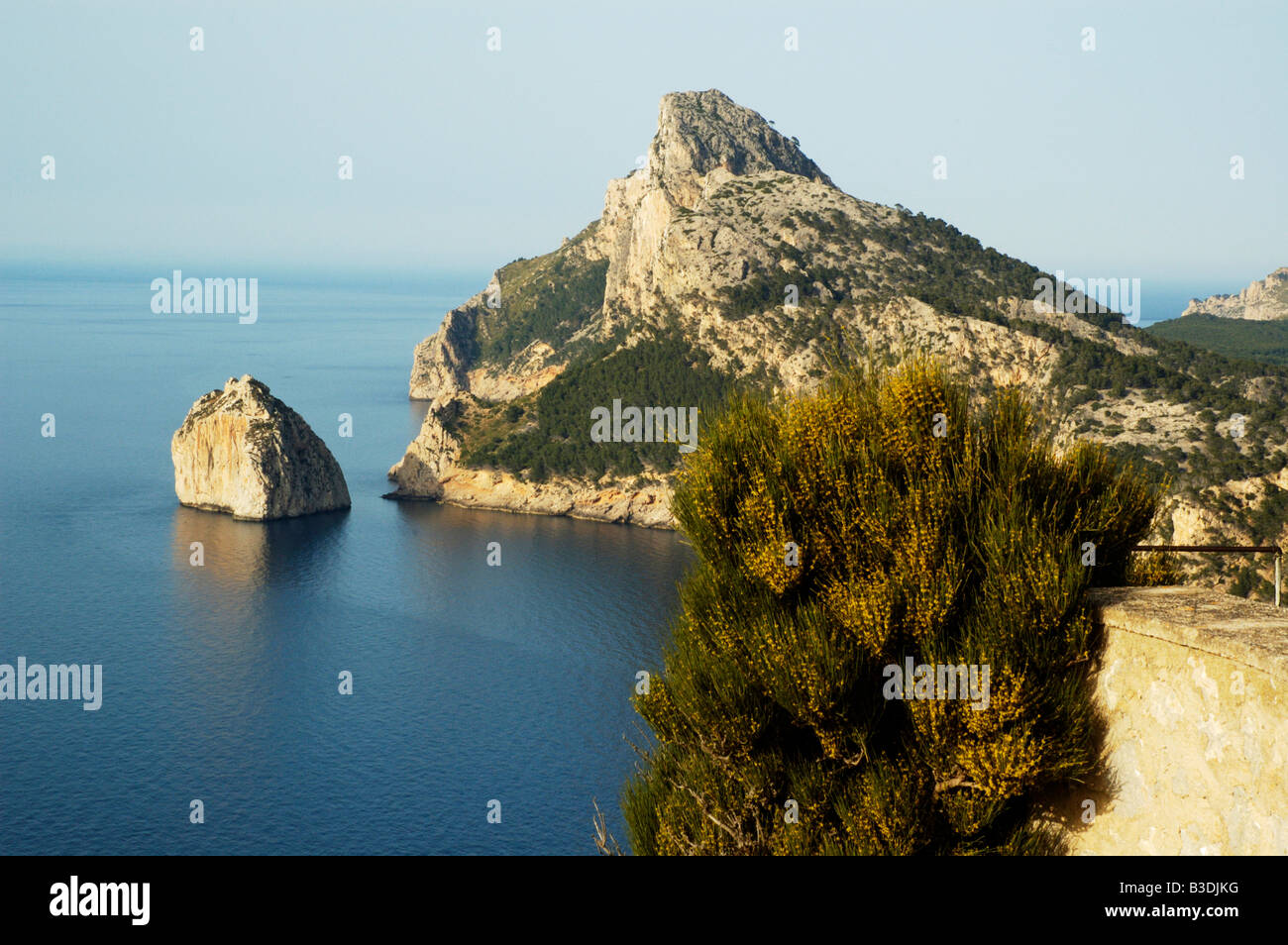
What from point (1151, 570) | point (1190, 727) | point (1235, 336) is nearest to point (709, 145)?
point (1235, 336)

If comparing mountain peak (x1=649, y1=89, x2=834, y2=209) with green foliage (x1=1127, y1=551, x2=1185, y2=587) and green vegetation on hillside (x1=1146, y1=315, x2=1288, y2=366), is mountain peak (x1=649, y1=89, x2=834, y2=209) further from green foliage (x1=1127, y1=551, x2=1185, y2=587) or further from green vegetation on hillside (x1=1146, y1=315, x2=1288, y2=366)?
green foliage (x1=1127, y1=551, x2=1185, y2=587)

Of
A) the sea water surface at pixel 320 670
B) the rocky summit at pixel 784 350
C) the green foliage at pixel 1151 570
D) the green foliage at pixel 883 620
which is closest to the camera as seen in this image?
the green foliage at pixel 883 620

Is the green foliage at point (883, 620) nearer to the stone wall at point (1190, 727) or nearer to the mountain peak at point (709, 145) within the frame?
the stone wall at point (1190, 727)

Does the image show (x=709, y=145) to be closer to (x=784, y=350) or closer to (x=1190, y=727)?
(x=784, y=350)

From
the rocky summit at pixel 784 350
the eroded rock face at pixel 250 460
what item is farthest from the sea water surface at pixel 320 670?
the rocky summit at pixel 784 350

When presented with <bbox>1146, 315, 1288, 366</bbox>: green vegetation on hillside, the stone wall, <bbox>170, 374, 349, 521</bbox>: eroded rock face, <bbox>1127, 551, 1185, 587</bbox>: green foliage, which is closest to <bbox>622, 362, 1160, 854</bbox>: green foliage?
the stone wall

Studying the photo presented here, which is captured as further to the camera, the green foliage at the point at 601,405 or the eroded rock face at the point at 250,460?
the green foliage at the point at 601,405
